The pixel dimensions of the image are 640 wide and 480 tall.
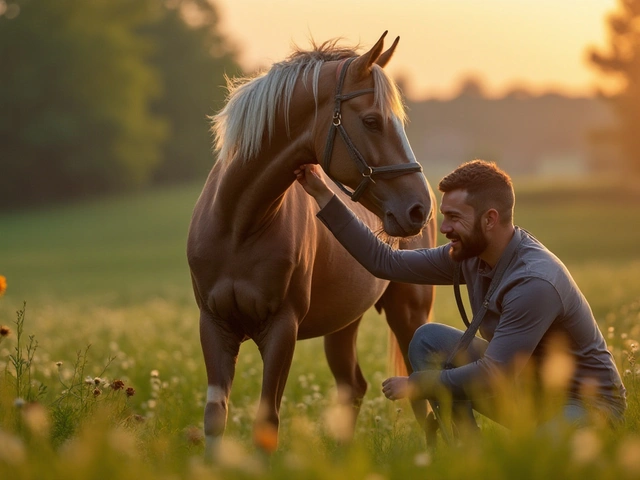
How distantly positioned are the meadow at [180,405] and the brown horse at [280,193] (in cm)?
56

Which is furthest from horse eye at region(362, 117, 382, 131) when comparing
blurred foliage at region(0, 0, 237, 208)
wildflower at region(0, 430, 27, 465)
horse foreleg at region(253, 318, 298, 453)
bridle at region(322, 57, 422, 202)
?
blurred foliage at region(0, 0, 237, 208)

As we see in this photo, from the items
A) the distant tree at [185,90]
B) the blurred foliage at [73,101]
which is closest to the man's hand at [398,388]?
the blurred foliage at [73,101]

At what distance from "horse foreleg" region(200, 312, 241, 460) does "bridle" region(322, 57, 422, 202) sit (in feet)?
3.84

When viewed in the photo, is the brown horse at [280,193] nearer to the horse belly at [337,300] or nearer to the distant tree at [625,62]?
the horse belly at [337,300]

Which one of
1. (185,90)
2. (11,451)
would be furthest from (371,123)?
(185,90)

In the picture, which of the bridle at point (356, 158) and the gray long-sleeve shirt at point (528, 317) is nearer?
the gray long-sleeve shirt at point (528, 317)

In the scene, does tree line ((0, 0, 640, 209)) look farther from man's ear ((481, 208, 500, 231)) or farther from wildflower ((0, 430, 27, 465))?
wildflower ((0, 430, 27, 465))

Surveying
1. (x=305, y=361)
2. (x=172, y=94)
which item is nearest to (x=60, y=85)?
(x=172, y=94)

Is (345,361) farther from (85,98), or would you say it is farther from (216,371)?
(85,98)

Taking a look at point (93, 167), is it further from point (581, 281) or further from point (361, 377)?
point (361, 377)

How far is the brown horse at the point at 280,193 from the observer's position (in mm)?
4555

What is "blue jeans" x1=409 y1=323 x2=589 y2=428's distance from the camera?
14.9 ft

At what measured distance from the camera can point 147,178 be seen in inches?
2224

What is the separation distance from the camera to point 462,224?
4.34 meters
